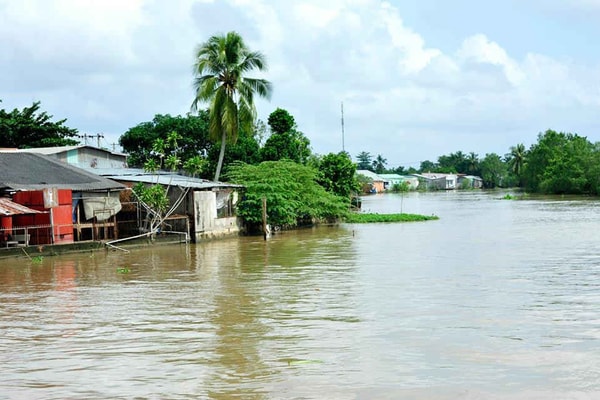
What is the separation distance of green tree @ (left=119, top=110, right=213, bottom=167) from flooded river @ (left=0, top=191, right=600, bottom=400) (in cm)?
2332

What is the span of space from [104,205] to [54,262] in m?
4.91

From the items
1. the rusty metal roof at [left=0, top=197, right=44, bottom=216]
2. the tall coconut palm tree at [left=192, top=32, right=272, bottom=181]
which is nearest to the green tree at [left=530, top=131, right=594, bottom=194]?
the tall coconut palm tree at [left=192, top=32, right=272, bottom=181]

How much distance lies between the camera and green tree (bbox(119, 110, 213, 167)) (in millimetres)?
44875

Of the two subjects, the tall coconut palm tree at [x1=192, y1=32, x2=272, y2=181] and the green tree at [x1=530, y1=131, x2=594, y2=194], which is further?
the green tree at [x1=530, y1=131, x2=594, y2=194]

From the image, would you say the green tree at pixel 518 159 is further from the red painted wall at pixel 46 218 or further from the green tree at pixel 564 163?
the red painted wall at pixel 46 218

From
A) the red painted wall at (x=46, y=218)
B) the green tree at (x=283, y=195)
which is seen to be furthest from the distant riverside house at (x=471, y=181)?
the red painted wall at (x=46, y=218)

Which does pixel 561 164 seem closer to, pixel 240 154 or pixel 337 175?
pixel 337 175

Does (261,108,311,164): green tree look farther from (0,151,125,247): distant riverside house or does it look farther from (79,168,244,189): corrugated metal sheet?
(0,151,125,247): distant riverside house

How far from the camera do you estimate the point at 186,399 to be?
24.9 ft

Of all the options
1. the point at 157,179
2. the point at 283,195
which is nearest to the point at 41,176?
the point at 157,179

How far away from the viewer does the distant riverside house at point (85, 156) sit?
103ft

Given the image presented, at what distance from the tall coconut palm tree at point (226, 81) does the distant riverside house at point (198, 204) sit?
11.4 feet

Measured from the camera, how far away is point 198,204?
2798 centimetres

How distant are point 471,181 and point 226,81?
98911 mm
